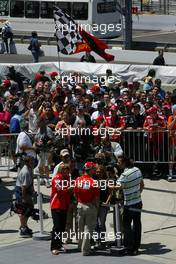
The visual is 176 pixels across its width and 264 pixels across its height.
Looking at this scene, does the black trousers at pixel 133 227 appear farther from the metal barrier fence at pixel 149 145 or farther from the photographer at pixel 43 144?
the metal barrier fence at pixel 149 145

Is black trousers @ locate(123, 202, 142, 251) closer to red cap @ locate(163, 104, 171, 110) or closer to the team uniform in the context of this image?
the team uniform

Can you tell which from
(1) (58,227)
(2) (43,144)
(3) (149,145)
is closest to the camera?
(1) (58,227)

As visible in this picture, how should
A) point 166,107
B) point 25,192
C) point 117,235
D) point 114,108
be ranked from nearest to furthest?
point 117,235 → point 25,192 → point 114,108 → point 166,107

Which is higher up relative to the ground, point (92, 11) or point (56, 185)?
point (92, 11)

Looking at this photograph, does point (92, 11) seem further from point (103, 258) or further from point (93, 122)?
point (103, 258)

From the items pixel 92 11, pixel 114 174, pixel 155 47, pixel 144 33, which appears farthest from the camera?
pixel 144 33

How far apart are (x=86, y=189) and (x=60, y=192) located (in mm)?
504

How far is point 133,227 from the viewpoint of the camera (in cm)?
1282

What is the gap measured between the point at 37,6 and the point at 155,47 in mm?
11475

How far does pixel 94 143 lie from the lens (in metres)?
17.8

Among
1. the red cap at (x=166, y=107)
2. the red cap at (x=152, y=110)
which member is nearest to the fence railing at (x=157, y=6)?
the red cap at (x=166, y=107)

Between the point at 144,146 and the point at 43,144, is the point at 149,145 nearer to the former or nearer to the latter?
the point at 144,146

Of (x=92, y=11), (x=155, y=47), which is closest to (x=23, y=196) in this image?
(x=155, y=47)

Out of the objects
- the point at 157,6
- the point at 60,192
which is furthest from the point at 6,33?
the point at 60,192
